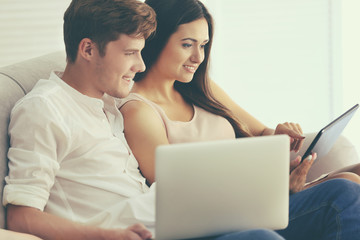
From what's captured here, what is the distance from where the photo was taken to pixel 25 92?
1.53 meters

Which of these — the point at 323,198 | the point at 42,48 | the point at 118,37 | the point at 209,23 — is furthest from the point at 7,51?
the point at 323,198

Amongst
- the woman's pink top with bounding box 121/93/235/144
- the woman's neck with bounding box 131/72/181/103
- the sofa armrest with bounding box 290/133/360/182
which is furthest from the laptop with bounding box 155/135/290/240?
the sofa armrest with bounding box 290/133/360/182

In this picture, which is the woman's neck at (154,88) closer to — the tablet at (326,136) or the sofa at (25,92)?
the sofa at (25,92)

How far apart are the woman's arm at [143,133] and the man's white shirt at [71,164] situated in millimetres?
77

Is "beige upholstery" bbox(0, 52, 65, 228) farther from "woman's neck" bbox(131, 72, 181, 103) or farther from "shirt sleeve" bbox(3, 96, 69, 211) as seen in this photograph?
"woman's neck" bbox(131, 72, 181, 103)

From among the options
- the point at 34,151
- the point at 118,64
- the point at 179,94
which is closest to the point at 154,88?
the point at 179,94

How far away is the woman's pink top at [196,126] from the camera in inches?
68.4

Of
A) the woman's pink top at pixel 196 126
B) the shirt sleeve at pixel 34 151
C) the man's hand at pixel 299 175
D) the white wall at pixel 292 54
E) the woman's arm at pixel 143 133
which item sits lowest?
the white wall at pixel 292 54

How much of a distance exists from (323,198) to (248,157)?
547 mm

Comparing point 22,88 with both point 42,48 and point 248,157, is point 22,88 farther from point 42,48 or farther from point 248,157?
point 42,48

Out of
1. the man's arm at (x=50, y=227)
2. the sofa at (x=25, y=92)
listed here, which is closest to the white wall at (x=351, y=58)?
the sofa at (x=25, y=92)

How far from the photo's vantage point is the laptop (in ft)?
3.31

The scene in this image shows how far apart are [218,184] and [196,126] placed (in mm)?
801

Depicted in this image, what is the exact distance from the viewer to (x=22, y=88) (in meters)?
1.53
